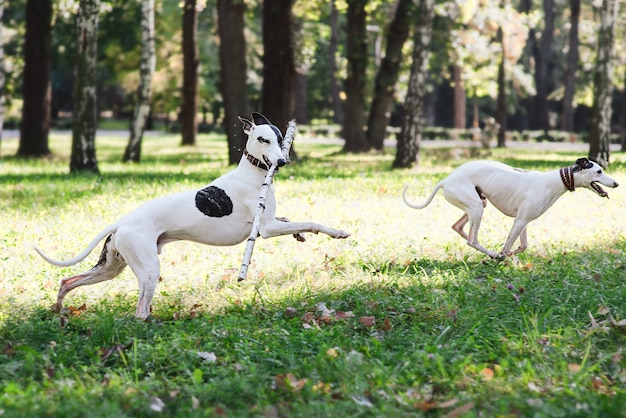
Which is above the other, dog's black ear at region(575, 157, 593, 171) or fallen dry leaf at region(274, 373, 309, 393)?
dog's black ear at region(575, 157, 593, 171)

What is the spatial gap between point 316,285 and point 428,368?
2.33 m

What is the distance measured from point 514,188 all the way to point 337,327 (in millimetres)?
2901

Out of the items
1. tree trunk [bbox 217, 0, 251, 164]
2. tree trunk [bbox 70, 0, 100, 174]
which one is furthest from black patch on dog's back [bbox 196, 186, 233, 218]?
tree trunk [bbox 217, 0, 251, 164]

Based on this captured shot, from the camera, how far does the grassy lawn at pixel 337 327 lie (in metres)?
4.98

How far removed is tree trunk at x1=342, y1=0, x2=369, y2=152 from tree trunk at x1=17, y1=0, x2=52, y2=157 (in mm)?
9338

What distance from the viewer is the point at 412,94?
60.5ft

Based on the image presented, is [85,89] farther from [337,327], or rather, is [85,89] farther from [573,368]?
[573,368]

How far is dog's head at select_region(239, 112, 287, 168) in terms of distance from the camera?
6.66 meters

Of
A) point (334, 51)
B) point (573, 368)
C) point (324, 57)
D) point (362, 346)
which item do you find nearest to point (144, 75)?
point (362, 346)

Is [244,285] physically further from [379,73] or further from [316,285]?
[379,73]

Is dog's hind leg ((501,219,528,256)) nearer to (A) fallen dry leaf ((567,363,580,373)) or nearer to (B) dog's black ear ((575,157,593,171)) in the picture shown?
(B) dog's black ear ((575,157,593,171))

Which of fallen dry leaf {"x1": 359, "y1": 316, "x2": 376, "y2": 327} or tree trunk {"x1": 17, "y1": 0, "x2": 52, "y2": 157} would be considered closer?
fallen dry leaf {"x1": 359, "y1": 316, "x2": 376, "y2": 327}

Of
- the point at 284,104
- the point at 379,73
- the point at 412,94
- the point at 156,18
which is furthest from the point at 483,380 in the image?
the point at 156,18

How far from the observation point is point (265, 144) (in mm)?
6699
